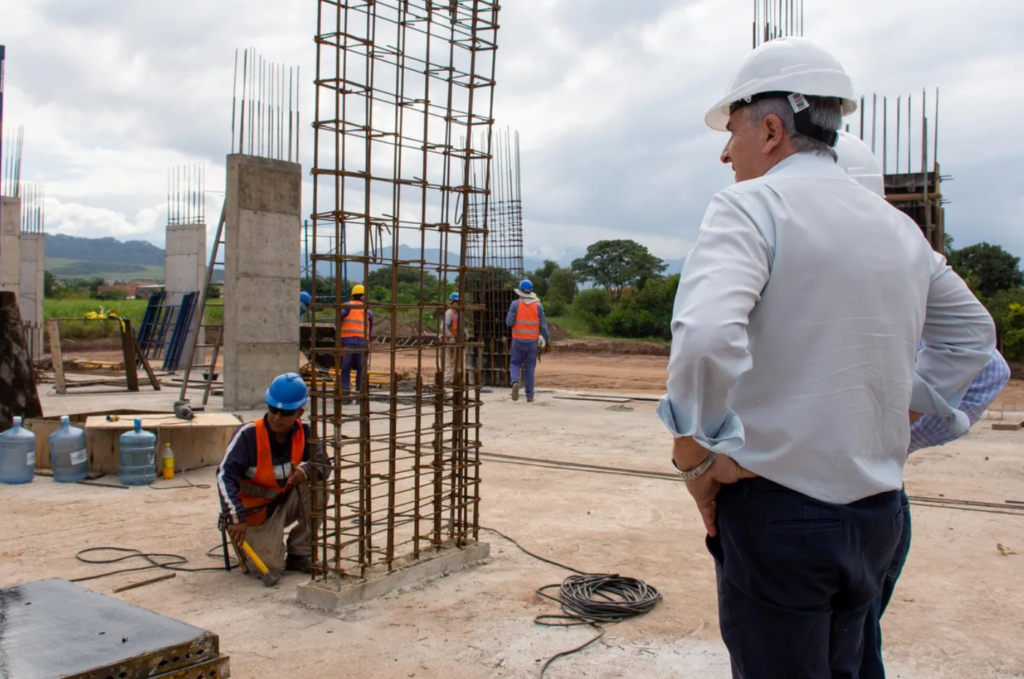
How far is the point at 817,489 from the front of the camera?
1767 mm

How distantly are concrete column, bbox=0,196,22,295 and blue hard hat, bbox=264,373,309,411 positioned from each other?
2039cm

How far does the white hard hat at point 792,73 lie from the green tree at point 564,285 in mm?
36123

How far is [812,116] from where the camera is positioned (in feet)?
6.49

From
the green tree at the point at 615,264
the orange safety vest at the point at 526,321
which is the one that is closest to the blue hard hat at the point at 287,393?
the orange safety vest at the point at 526,321

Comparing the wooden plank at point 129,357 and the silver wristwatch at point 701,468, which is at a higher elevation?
the silver wristwatch at point 701,468

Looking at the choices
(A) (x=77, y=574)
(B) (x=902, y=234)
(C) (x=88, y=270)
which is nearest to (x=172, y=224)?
(A) (x=77, y=574)

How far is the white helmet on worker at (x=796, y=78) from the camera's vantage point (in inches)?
77.2

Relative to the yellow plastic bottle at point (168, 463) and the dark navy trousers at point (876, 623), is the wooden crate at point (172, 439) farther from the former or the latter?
the dark navy trousers at point (876, 623)

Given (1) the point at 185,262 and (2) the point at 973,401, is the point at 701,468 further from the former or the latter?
(1) the point at 185,262

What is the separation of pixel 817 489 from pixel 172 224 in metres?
25.6

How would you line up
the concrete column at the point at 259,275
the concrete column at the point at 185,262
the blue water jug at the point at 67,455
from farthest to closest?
the concrete column at the point at 185,262, the concrete column at the point at 259,275, the blue water jug at the point at 67,455

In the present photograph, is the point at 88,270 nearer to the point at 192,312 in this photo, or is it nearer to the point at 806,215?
the point at 192,312

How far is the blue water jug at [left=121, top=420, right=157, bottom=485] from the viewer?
7246 millimetres

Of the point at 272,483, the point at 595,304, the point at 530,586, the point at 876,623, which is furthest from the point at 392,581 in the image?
the point at 595,304
